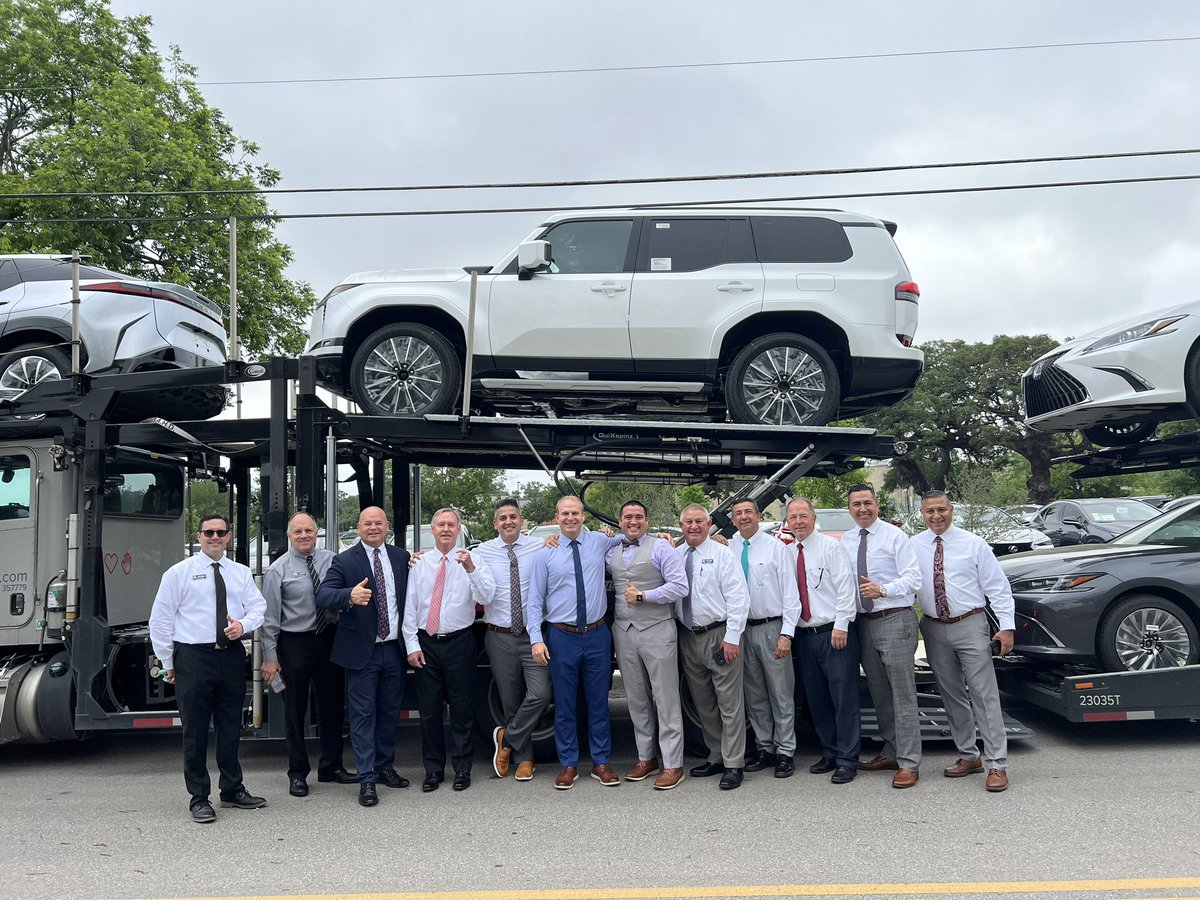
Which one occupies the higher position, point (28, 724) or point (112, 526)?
point (112, 526)

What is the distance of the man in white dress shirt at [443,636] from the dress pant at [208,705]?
102 centimetres

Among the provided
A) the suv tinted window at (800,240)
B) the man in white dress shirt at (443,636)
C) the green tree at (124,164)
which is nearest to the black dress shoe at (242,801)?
the man in white dress shirt at (443,636)

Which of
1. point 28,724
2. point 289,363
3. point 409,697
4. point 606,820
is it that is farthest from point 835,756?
point 28,724

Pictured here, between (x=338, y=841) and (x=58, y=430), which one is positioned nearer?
(x=338, y=841)

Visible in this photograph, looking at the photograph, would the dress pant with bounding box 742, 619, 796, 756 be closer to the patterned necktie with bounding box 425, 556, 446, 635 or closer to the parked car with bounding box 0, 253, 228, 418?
the patterned necktie with bounding box 425, 556, 446, 635

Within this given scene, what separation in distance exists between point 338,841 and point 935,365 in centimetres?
3900

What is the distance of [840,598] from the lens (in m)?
6.11

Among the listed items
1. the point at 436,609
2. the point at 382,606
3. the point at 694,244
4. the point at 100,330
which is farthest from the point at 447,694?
the point at 100,330

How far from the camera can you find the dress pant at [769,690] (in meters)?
6.27

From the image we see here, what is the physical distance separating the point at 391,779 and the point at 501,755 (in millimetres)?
699

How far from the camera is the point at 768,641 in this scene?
20.9ft

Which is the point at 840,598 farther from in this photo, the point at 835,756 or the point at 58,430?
the point at 58,430

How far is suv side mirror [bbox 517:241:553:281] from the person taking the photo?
700 centimetres

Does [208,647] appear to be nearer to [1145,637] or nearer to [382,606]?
[382,606]
